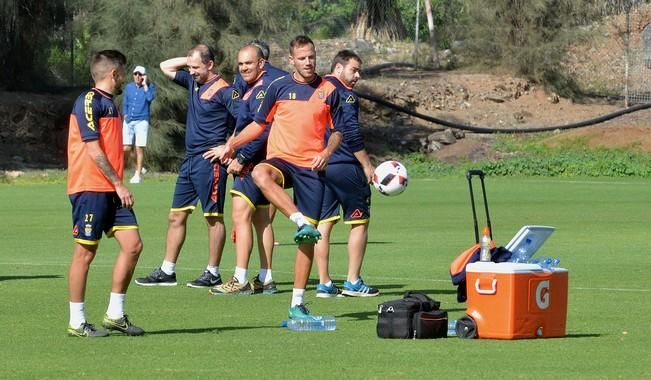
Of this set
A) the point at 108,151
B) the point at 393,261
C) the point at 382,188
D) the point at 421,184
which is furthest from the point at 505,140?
the point at 108,151

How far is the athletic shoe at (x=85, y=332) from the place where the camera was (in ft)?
34.5

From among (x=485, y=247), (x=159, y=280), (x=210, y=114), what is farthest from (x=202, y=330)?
(x=210, y=114)

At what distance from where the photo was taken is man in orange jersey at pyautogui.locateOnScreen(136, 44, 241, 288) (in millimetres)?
14625

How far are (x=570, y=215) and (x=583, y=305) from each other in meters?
12.1

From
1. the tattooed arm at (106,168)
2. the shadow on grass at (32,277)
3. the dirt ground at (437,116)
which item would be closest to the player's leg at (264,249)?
the shadow on grass at (32,277)

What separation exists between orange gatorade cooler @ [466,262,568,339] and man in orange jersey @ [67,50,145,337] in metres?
2.46

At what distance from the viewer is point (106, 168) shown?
34.0 feet

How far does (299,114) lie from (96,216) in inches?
91.1

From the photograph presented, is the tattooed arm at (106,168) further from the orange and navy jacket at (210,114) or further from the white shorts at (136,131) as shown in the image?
the white shorts at (136,131)

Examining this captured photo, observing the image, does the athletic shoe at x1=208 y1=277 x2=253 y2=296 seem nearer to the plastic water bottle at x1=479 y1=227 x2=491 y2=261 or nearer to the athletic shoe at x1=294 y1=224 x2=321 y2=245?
the athletic shoe at x1=294 y1=224 x2=321 y2=245

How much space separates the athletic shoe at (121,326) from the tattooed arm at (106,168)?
866 millimetres

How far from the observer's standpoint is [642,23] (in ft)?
207

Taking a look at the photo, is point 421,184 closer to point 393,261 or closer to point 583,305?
point 393,261

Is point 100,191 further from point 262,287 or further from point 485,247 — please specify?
point 262,287
